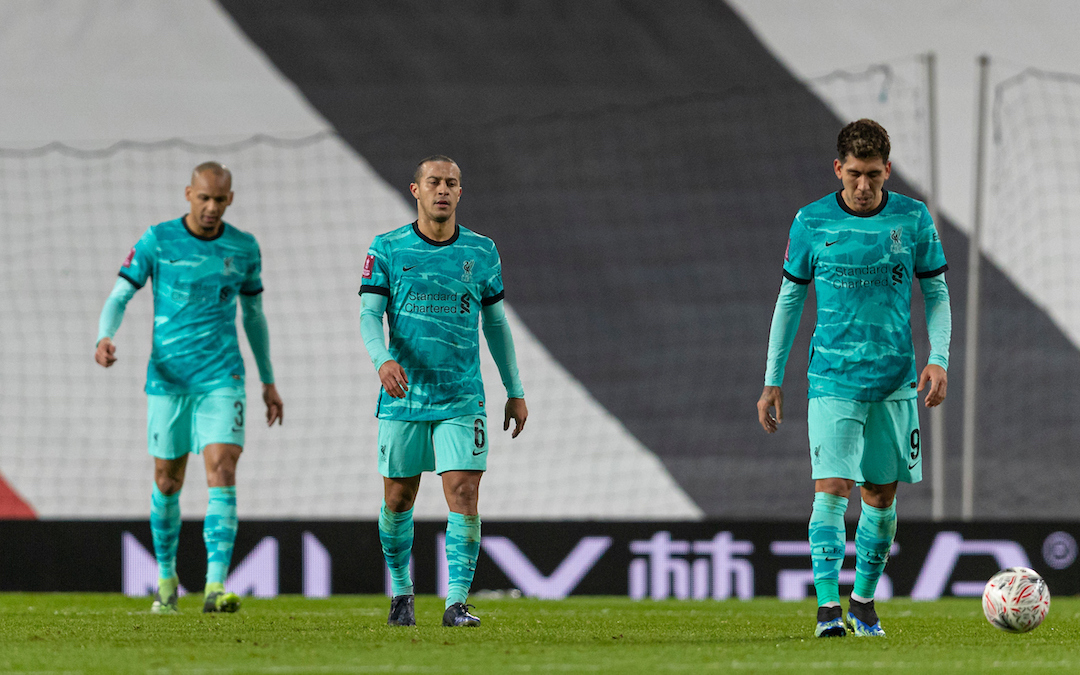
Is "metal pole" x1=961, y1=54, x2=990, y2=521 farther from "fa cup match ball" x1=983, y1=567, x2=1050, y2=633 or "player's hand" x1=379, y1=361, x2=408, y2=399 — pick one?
"player's hand" x1=379, y1=361, x2=408, y2=399

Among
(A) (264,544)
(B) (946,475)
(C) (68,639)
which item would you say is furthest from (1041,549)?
(C) (68,639)

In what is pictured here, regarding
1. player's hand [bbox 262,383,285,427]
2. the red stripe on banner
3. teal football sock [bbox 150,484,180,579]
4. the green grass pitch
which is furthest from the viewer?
the red stripe on banner

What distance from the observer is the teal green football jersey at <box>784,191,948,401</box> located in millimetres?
3924

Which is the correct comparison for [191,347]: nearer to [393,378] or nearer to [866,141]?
[393,378]

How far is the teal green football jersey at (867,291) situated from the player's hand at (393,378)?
1.26m

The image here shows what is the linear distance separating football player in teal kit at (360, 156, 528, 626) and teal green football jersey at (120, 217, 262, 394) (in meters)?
1.09

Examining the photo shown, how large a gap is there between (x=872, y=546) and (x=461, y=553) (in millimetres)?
1285

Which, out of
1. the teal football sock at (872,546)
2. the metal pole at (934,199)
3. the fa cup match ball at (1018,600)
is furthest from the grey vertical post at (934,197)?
the teal football sock at (872,546)

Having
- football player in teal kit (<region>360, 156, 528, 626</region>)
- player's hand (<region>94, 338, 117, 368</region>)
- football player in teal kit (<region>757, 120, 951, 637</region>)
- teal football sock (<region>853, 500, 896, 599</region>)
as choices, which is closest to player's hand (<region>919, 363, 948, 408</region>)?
football player in teal kit (<region>757, 120, 951, 637</region>)

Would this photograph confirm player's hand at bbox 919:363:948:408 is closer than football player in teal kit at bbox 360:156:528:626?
Yes

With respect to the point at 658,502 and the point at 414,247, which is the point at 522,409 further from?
the point at 658,502

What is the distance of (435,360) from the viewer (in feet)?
13.9

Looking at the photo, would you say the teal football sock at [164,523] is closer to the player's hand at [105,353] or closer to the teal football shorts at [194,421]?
the teal football shorts at [194,421]

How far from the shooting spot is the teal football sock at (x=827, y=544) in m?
3.80
